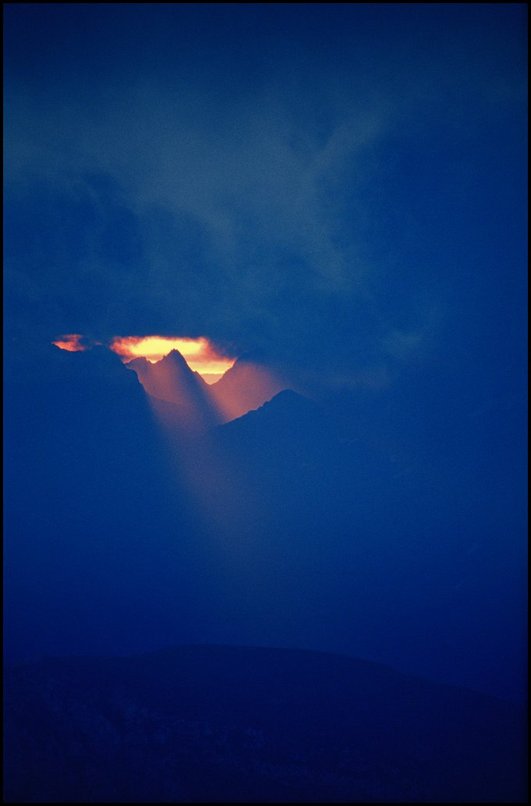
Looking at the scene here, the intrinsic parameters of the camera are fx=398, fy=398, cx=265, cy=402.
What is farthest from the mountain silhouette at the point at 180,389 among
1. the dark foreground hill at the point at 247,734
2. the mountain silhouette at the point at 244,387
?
the dark foreground hill at the point at 247,734

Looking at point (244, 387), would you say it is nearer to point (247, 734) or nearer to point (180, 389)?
point (180, 389)

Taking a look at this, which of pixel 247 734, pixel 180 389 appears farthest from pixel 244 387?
pixel 247 734

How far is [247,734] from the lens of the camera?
14250mm

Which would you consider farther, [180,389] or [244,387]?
[180,389]

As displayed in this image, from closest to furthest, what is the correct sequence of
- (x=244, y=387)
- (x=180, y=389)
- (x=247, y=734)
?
(x=247, y=734) → (x=244, y=387) → (x=180, y=389)

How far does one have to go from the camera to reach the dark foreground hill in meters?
11.2

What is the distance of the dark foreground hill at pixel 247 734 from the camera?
441 inches

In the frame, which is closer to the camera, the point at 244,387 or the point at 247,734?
the point at 247,734

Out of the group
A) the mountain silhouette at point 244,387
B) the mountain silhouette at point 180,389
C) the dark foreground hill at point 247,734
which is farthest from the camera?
the mountain silhouette at point 180,389

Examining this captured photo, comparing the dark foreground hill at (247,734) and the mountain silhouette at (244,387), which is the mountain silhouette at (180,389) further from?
the dark foreground hill at (247,734)

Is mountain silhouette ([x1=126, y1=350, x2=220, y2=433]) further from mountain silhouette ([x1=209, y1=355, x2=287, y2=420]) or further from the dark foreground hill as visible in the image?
the dark foreground hill

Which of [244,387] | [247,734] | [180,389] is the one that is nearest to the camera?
[247,734]

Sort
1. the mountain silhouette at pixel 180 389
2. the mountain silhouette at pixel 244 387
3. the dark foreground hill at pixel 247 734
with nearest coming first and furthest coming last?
the dark foreground hill at pixel 247 734, the mountain silhouette at pixel 244 387, the mountain silhouette at pixel 180 389

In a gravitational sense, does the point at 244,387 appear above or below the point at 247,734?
above
